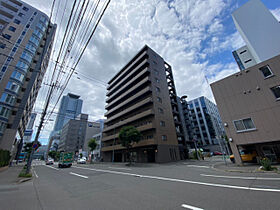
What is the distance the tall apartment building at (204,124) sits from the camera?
204 ft

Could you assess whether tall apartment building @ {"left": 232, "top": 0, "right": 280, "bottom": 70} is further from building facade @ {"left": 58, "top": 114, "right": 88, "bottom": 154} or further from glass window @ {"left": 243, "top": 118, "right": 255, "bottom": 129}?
building facade @ {"left": 58, "top": 114, "right": 88, "bottom": 154}

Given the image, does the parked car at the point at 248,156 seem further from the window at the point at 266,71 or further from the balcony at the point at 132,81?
the balcony at the point at 132,81

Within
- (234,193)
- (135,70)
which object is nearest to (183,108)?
(135,70)

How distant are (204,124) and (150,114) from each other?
49.9 m

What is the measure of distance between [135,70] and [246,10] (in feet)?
135

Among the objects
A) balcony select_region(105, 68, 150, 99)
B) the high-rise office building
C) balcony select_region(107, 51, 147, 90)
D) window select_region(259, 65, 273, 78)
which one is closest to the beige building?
window select_region(259, 65, 273, 78)

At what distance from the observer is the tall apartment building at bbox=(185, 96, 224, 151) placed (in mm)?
62156

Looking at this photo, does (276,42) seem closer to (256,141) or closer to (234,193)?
(256,141)

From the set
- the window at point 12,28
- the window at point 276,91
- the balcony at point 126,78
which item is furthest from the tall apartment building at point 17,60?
the window at point 276,91

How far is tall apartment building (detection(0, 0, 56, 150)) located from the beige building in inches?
1246

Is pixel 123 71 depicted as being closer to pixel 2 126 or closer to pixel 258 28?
pixel 2 126

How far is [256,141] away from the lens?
41.6ft

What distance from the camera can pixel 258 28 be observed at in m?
37.2

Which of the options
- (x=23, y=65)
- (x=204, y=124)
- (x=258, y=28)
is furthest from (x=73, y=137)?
(x=258, y=28)
